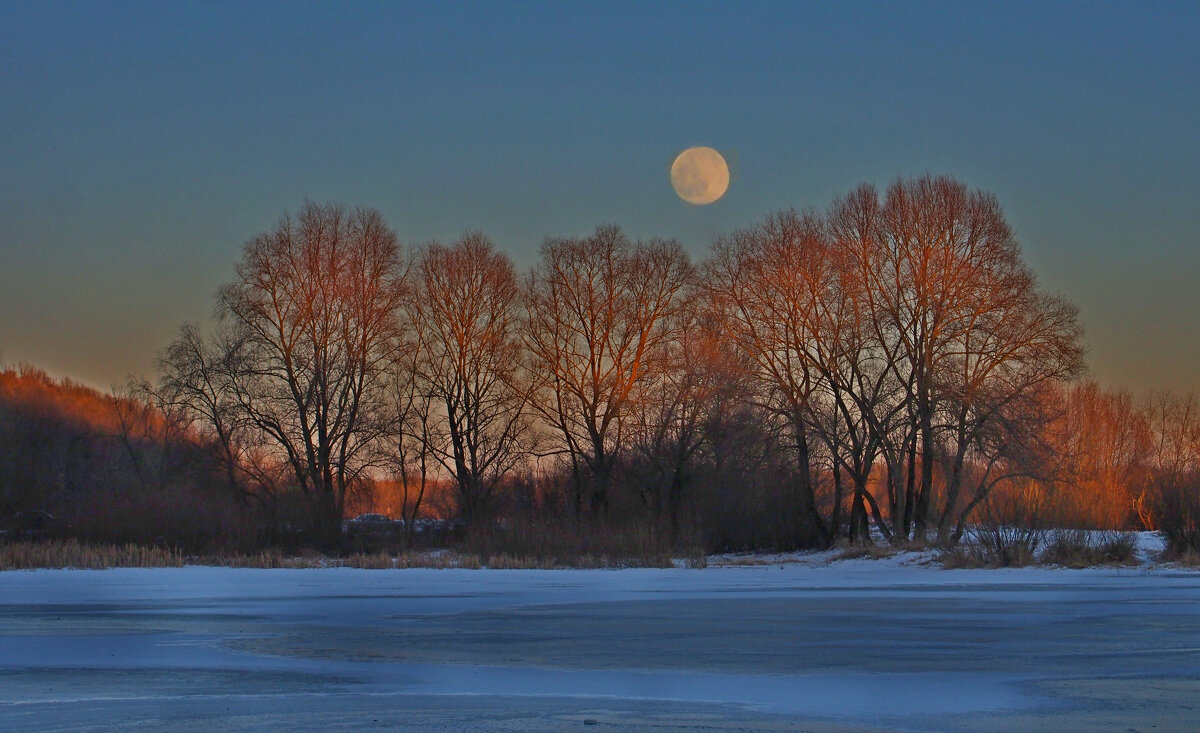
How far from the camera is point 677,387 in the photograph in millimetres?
42219

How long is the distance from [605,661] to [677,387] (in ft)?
110

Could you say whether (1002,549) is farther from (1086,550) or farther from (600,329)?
(600,329)

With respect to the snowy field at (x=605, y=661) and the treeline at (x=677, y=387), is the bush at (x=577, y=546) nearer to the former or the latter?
the treeline at (x=677, y=387)

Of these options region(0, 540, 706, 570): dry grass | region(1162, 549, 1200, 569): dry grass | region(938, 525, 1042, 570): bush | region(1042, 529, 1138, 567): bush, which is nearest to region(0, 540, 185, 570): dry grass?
region(0, 540, 706, 570): dry grass

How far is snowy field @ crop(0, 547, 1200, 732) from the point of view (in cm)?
636

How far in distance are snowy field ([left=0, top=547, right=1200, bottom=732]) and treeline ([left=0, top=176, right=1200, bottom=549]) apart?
1567 cm

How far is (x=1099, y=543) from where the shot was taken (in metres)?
24.2

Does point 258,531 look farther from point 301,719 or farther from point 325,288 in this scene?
point 301,719

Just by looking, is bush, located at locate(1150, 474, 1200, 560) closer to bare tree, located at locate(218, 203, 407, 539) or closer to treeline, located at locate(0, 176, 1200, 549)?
treeline, located at locate(0, 176, 1200, 549)

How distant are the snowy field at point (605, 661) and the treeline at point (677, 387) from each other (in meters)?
15.7

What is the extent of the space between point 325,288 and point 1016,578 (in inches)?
1188

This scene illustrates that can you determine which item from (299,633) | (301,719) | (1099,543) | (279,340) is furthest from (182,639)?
(279,340)

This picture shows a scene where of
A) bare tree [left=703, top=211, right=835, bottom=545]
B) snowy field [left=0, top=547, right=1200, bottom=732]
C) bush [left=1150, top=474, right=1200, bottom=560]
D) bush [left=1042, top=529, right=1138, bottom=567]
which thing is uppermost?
bare tree [left=703, top=211, right=835, bottom=545]

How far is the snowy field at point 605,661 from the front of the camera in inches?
251
